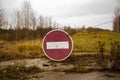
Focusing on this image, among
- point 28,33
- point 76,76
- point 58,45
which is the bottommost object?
point 76,76

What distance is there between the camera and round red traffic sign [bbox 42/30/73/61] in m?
7.95

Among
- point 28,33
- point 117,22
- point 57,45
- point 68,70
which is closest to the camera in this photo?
point 68,70

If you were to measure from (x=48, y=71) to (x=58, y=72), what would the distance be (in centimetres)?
29

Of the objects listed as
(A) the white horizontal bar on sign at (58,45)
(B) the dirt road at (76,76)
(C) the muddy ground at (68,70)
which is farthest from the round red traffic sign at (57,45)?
(B) the dirt road at (76,76)

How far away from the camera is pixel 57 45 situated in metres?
7.94

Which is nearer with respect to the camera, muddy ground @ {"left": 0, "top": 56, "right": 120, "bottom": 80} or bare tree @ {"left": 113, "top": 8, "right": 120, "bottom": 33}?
muddy ground @ {"left": 0, "top": 56, "right": 120, "bottom": 80}

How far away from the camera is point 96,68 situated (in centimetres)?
772

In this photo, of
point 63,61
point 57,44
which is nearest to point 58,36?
point 57,44

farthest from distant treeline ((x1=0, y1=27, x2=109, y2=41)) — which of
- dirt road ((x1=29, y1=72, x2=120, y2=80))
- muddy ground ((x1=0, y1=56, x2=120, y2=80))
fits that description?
dirt road ((x1=29, y1=72, x2=120, y2=80))

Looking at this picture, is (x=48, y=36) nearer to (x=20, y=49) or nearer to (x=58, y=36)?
(x=58, y=36)

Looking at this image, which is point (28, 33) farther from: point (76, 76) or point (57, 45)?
point (76, 76)

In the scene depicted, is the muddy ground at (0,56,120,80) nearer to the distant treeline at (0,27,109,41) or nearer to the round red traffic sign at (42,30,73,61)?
the round red traffic sign at (42,30,73,61)

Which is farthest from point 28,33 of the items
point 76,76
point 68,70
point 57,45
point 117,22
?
point 117,22

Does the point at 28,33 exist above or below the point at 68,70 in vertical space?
above
